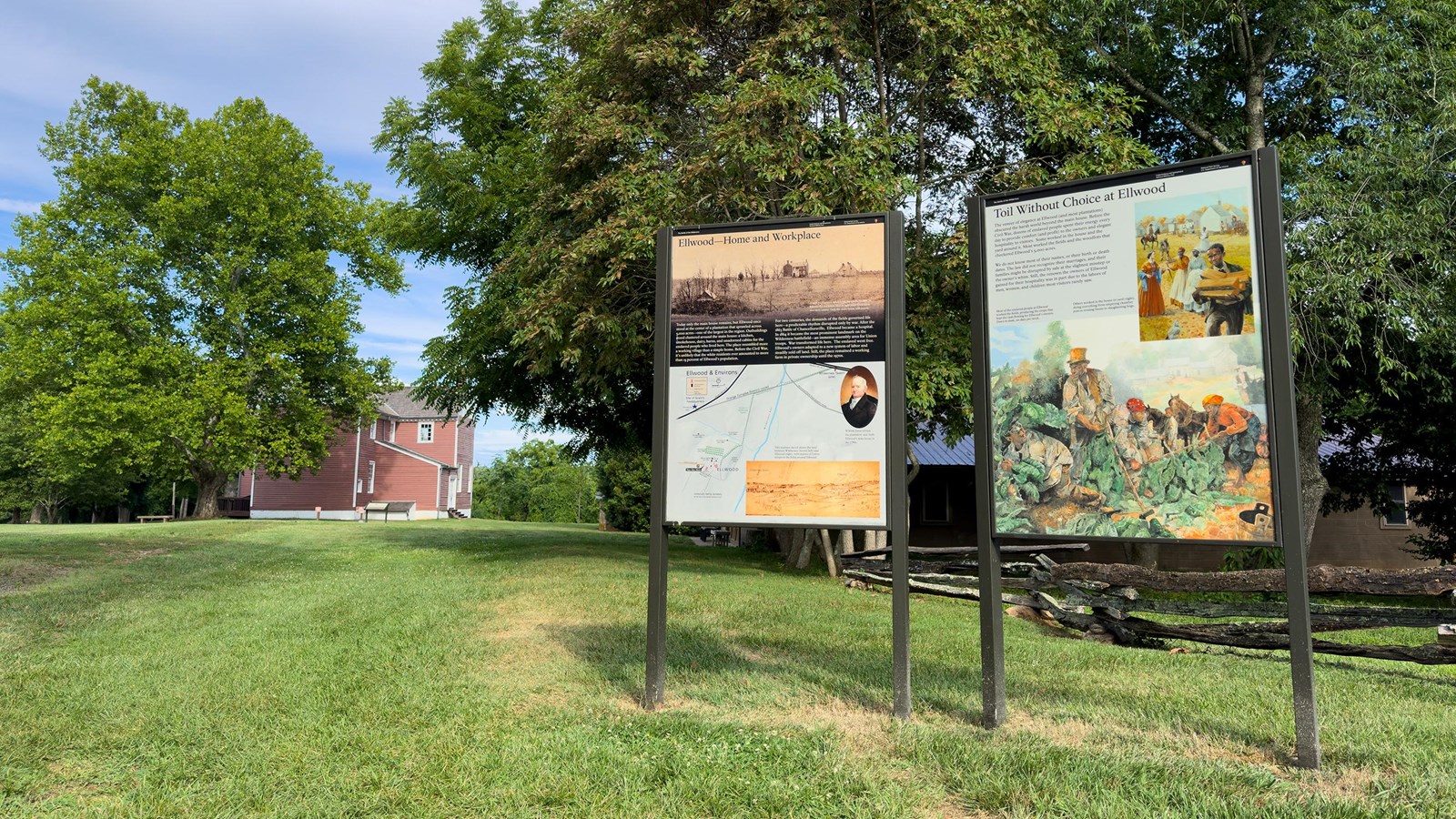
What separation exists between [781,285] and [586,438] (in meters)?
20.3

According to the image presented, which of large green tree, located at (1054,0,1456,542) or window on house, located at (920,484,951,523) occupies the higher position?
large green tree, located at (1054,0,1456,542)

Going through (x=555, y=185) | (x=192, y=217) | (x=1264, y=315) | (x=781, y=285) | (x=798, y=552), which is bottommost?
(x=798, y=552)

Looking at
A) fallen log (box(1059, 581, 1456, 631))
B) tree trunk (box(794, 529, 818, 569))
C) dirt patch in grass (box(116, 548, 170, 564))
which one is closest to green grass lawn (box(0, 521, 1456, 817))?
fallen log (box(1059, 581, 1456, 631))

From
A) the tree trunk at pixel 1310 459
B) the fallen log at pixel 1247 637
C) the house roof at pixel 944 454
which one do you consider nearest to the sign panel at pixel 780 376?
the fallen log at pixel 1247 637

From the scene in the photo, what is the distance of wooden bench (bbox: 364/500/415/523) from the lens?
43.3 m

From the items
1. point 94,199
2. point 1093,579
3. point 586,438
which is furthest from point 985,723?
point 94,199

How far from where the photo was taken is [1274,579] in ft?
30.4

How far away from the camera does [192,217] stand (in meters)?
34.3

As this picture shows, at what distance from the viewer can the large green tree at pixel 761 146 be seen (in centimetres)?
1351

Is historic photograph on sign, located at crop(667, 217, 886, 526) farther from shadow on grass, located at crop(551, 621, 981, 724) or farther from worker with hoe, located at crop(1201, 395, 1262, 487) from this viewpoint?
worker with hoe, located at crop(1201, 395, 1262, 487)

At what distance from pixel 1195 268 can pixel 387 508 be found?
42784 mm

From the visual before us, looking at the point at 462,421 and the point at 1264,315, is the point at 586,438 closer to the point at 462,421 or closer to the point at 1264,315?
the point at 462,421

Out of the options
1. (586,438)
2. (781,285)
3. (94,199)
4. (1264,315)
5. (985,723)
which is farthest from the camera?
(94,199)

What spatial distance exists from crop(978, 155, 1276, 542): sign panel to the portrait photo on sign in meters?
0.78
